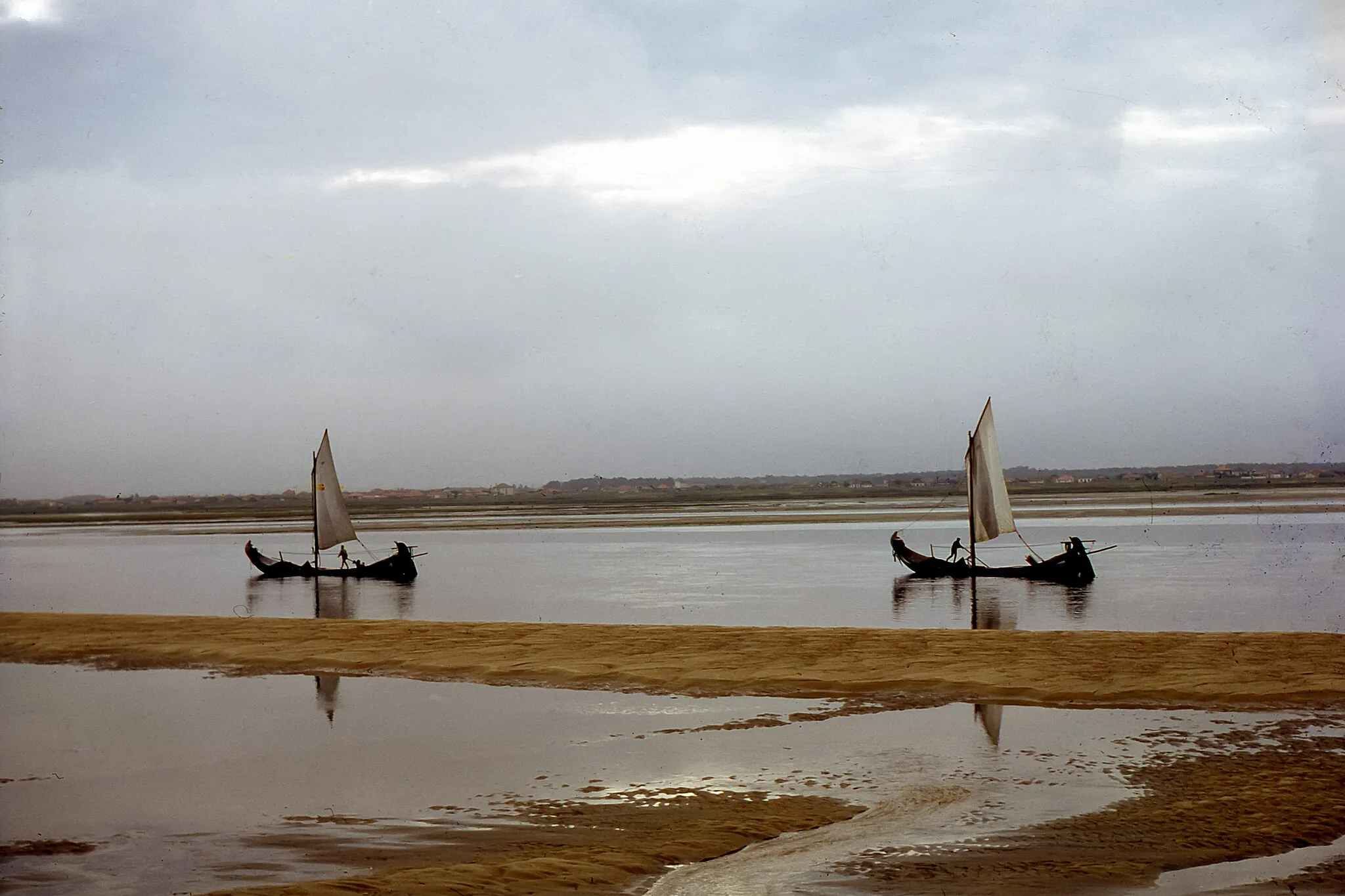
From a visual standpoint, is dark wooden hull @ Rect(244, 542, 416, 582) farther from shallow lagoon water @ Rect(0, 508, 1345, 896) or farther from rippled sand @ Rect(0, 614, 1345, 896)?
rippled sand @ Rect(0, 614, 1345, 896)

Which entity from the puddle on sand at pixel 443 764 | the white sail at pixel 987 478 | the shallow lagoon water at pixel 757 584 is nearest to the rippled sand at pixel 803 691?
the puddle on sand at pixel 443 764

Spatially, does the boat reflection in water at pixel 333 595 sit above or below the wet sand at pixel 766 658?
below

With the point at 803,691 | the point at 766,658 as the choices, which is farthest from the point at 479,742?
the point at 766,658

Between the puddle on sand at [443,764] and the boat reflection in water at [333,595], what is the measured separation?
15.5 m

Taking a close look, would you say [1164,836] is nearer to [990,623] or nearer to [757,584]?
[990,623]

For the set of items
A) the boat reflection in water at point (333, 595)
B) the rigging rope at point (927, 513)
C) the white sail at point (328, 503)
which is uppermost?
the white sail at point (328, 503)

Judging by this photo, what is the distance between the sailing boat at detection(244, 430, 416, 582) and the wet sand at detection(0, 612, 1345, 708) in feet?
57.9

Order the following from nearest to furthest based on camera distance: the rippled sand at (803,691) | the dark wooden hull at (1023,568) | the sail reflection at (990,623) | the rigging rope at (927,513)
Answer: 1. the rippled sand at (803,691)
2. the sail reflection at (990,623)
3. the dark wooden hull at (1023,568)
4. the rigging rope at (927,513)

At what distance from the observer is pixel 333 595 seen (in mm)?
37594

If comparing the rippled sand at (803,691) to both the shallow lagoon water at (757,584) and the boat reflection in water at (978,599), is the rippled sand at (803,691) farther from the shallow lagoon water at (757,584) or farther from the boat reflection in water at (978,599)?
the boat reflection in water at (978,599)

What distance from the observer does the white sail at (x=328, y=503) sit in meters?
41.4

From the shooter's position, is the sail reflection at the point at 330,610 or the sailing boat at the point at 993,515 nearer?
→ the sail reflection at the point at 330,610

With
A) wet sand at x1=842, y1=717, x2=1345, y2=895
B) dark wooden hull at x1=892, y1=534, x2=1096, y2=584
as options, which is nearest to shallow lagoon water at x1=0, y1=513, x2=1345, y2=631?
dark wooden hull at x1=892, y1=534, x2=1096, y2=584

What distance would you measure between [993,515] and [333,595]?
2205cm
